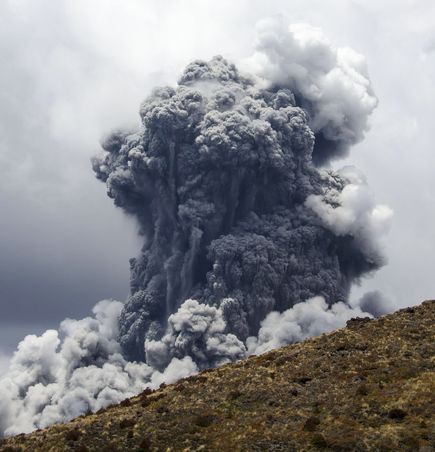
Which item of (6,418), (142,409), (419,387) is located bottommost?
(419,387)

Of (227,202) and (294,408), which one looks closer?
(294,408)

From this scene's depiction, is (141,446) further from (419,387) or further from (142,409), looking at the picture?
(419,387)

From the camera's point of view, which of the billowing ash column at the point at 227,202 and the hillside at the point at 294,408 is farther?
the billowing ash column at the point at 227,202

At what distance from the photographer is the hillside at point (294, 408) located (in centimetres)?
3759

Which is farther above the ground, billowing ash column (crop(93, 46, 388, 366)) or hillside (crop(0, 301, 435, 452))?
billowing ash column (crop(93, 46, 388, 366))

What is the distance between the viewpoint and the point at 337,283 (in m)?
168

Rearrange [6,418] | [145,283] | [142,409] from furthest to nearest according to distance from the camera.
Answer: [145,283] < [6,418] < [142,409]

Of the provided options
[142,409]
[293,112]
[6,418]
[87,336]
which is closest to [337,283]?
[293,112]

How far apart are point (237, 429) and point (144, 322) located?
13066cm

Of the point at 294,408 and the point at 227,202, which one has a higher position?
the point at 227,202

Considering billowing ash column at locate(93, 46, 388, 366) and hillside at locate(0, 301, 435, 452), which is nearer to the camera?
hillside at locate(0, 301, 435, 452)

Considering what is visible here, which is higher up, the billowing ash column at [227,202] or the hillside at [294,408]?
the billowing ash column at [227,202]

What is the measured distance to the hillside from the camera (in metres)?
37.6

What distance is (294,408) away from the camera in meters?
42.4
